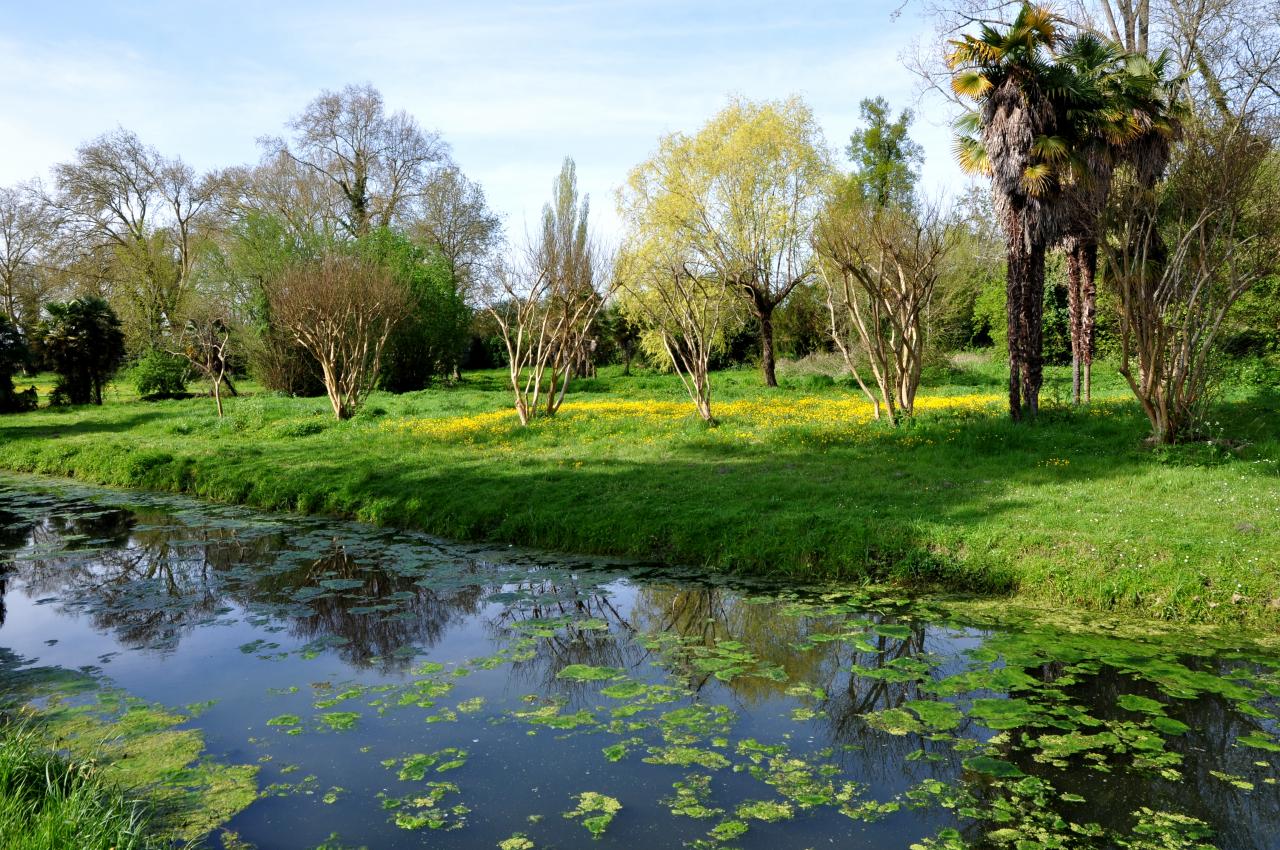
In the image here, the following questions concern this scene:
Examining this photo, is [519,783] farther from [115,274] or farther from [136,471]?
[115,274]

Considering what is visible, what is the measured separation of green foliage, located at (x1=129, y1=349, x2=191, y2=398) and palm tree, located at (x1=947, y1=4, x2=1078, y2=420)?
35.3 m

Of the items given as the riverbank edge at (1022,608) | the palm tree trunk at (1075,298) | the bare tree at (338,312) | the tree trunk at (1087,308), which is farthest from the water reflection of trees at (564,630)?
the bare tree at (338,312)

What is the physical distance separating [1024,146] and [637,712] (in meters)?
14.2

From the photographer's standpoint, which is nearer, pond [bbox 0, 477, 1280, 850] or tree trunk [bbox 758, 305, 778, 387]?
pond [bbox 0, 477, 1280, 850]

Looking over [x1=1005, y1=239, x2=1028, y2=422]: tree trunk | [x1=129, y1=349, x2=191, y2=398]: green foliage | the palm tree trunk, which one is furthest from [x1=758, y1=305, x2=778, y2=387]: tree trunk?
[x1=129, y1=349, x2=191, y2=398]: green foliage

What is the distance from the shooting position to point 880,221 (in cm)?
1697

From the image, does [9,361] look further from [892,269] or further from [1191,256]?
[1191,256]

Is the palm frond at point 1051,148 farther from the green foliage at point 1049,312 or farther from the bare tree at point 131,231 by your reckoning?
the bare tree at point 131,231

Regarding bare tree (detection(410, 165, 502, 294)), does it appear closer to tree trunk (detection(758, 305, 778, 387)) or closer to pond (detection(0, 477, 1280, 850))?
tree trunk (detection(758, 305, 778, 387))

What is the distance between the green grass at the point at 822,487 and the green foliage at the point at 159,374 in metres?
16.1

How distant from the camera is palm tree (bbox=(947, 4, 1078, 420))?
1620 centimetres

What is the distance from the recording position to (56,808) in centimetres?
459

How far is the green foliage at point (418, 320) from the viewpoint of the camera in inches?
1415

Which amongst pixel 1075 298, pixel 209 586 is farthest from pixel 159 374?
pixel 1075 298
